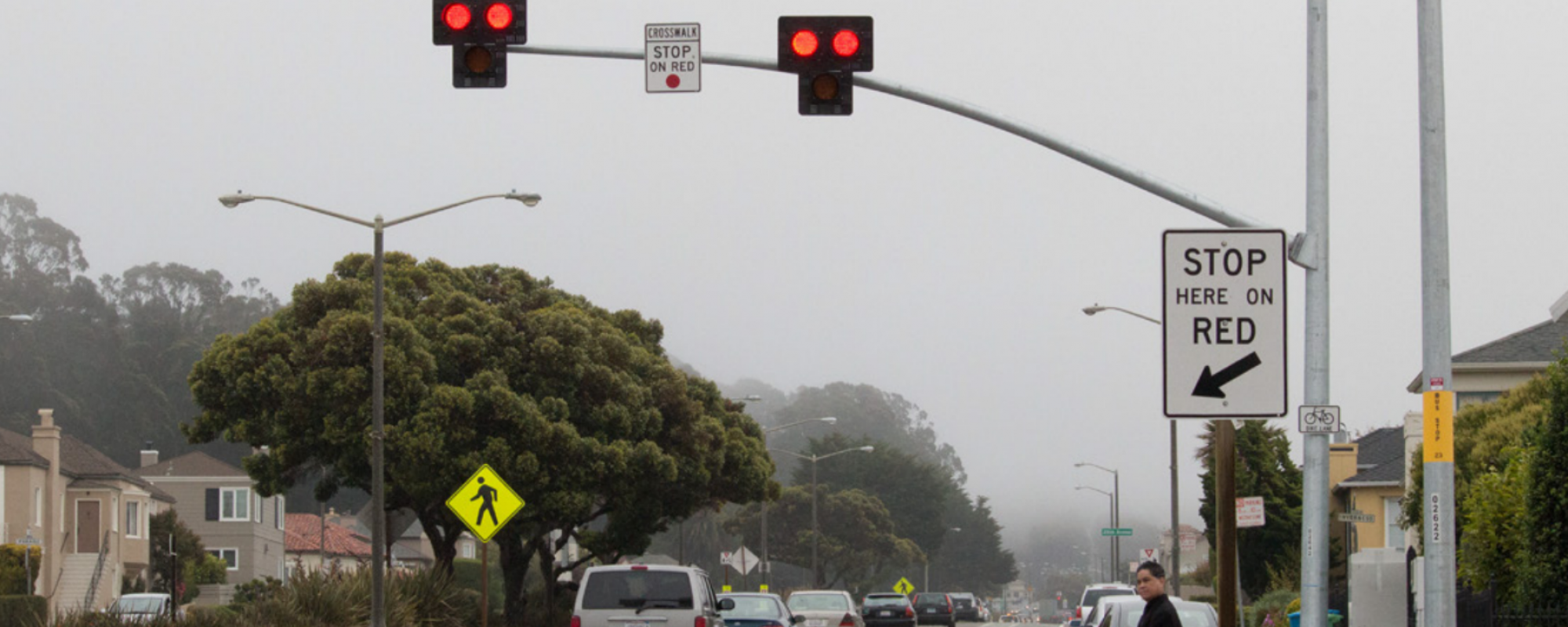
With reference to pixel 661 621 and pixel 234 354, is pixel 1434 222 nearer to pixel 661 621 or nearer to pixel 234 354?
pixel 661 621

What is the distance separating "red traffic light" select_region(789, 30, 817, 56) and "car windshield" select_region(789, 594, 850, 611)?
80.0 feet

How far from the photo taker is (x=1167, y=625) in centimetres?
1152

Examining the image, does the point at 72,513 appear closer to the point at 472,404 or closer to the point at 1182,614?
the point at 472,404

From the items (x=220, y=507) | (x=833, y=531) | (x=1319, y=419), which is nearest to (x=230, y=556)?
(x=220, y=507)

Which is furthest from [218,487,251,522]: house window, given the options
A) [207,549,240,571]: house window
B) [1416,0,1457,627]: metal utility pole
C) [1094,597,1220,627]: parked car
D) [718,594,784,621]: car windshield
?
[1416,0,1457,627]: metal utility pole

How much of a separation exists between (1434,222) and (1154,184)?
2.39 meters

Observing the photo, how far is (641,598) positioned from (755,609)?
5114 mm

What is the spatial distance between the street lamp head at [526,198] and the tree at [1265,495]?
954 inches

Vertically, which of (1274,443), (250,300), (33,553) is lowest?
(33,553)

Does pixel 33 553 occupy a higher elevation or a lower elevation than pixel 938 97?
lower

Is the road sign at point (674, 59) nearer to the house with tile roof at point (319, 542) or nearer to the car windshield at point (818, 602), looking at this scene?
the car windshield at point (818, 602)

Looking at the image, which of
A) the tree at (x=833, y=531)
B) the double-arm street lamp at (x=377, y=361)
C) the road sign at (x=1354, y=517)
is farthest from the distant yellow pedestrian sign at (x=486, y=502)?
the tree at (x=833, y=531)

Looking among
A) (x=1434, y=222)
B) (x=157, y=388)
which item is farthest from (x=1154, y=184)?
(x=157, y=388)

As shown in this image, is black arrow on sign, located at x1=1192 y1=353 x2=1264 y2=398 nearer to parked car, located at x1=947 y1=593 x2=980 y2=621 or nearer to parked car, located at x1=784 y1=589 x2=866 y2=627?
parked car, located at x1=784 y1=589 x2=866 y2=627
